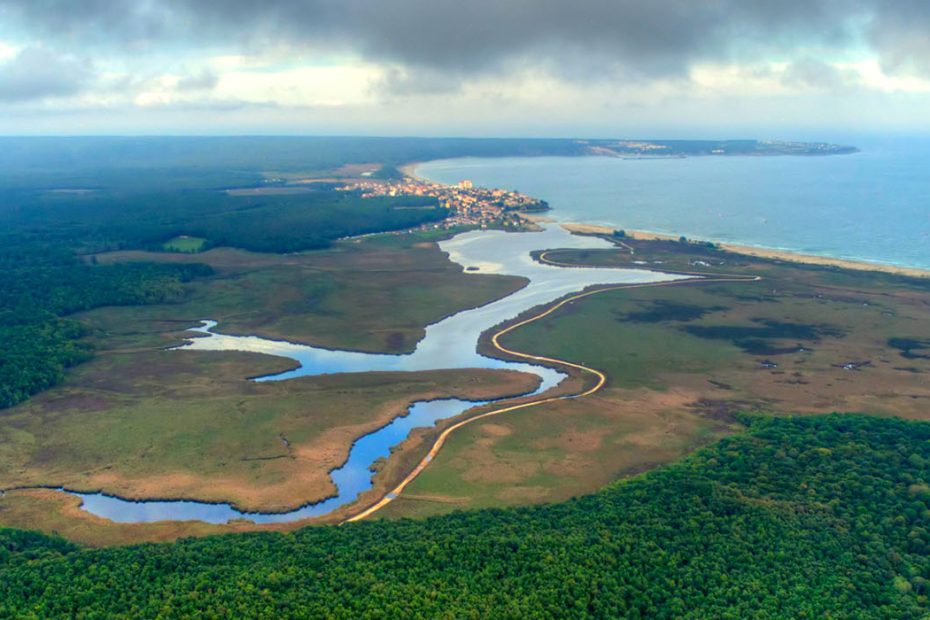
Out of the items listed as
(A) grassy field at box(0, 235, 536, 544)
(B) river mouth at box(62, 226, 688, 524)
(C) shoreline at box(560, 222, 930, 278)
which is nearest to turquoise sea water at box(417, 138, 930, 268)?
(C) shoreline at box(560, 222, 930, 278)

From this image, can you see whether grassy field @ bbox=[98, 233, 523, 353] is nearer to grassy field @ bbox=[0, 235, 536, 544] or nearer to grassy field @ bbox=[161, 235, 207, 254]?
grassy field @ bbox=[0, 235, 536, 544]

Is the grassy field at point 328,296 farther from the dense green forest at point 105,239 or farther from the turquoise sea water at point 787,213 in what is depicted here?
the turquoise sea water at point 787,213

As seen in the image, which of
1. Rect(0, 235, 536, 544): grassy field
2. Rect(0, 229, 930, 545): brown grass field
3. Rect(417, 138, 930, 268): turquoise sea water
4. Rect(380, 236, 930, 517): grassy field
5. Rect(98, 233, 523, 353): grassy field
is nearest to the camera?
Rect(0, 235, 536, 544): grassy field

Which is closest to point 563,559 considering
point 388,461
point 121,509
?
point 388,461

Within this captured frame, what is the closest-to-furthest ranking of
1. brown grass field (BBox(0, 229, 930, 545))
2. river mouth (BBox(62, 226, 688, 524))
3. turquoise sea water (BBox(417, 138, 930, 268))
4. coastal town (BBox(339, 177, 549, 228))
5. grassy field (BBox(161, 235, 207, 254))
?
1. river mouth (BBox(62, 226, 688, 524))
2. brown grass field (BBox(0, 229, 930, 545))
3. grassy field (BBox(161, 235, 207, 254))
4. turquoise sea water (BBox(417, 138, 930, 268))
5. coastal town (BBox(339, 177, 549, 228))

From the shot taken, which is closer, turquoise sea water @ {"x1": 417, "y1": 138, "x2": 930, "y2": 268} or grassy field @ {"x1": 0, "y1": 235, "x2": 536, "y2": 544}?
grassy field @ {"x1": 0, "y1": 235, "x2": 536, "y2": 544}

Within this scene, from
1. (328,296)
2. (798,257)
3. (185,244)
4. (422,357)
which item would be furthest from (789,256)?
(185,244)
